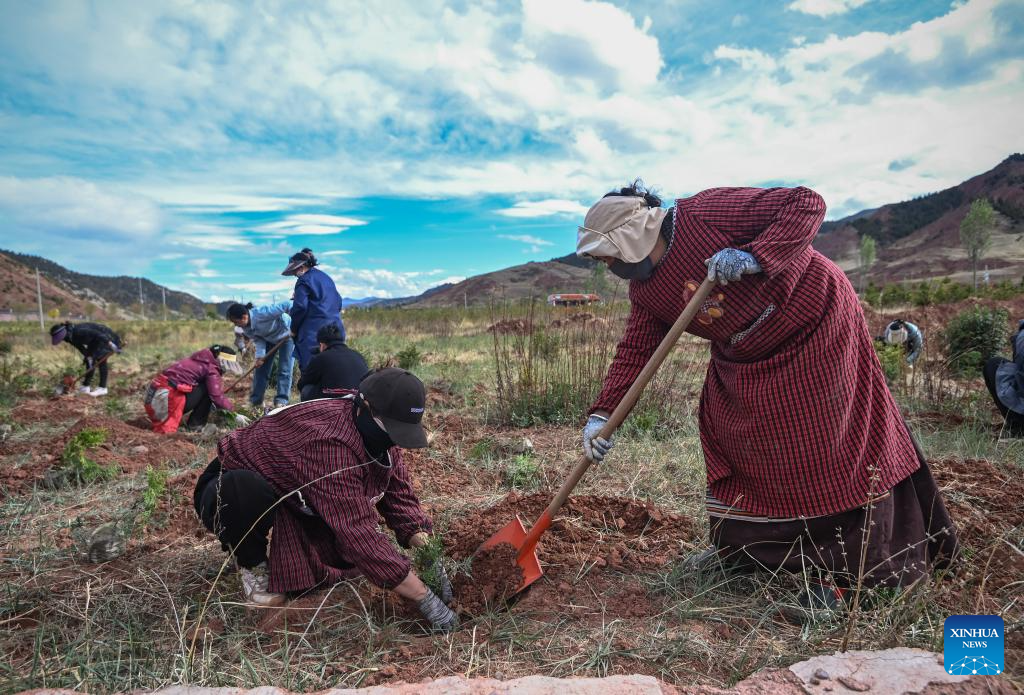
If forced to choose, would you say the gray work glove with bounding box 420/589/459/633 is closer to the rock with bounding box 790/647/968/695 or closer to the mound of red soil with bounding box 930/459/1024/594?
the rock with bounding box 790/647/968/695

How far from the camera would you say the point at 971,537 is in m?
2.53

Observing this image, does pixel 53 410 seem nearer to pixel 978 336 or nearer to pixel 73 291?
pixel 978 336

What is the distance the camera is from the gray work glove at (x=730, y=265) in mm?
1777

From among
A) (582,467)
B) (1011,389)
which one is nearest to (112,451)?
(582,467)

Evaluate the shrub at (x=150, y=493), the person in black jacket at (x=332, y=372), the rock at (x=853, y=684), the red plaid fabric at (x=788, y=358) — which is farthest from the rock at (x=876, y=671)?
the person in black jacket at (x=332, y=372)

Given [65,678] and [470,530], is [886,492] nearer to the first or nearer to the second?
[470,530]

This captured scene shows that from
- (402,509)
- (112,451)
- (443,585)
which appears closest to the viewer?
(443,585)

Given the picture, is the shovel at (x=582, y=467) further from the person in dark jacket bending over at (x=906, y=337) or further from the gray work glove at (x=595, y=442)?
the person in dark jacket bending over at (x=906, y=337)

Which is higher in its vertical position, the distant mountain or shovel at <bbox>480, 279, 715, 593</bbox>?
the distant mountain

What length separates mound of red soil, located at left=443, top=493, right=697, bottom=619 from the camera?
226cm

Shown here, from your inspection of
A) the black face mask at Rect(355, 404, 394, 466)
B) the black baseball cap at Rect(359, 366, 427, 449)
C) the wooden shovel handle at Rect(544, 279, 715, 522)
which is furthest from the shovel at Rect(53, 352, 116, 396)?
the wooden shovel handle at Rect(544, 279, 715, 522)

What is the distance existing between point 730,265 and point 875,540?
1.08 meters

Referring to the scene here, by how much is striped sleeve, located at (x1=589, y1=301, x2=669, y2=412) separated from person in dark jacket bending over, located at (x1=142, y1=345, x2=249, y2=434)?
14.5 ft

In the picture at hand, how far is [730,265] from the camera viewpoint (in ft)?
5.89
